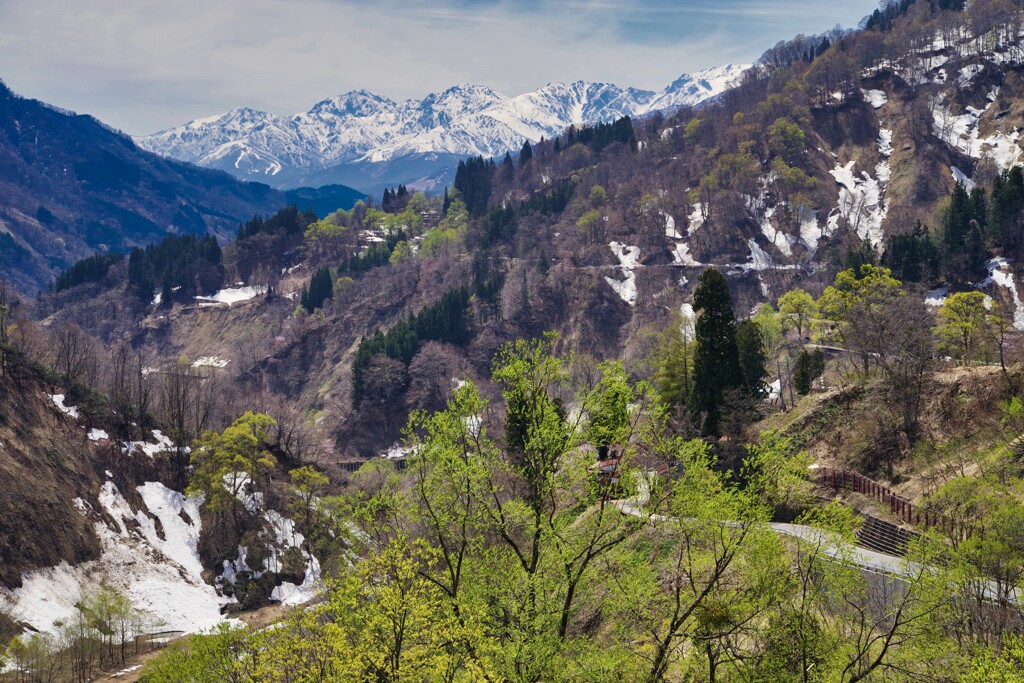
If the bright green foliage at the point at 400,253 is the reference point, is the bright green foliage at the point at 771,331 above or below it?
below

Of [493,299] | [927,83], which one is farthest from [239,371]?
[927,83]

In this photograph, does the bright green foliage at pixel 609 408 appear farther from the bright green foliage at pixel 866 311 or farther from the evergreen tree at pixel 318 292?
the evergreen tree at pixel 318 292

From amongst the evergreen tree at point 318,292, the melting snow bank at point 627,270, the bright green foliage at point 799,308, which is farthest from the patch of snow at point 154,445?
the evergreen tree at point 318,292

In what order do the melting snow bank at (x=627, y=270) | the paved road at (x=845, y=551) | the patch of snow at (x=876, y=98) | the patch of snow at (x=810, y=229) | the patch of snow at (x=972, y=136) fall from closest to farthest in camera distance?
the paved road at (x=845, y=551) < the melting snow bank at (x=627, y=270) < the patch of snow at (x=972, y=136) < the patch of snow at (x=810, y=229) < the patch of snow at (x=876, y=98)

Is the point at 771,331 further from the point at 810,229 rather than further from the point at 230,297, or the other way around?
the point at 230,297

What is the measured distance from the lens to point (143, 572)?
6825 centimetres

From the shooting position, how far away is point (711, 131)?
188250 mm

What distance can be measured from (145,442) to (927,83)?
167104 mm

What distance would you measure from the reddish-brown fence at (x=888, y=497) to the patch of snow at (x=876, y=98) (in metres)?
152

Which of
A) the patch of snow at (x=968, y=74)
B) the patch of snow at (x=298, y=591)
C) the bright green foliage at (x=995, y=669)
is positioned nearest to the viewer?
the bright green foliage at (x=995, y=669)

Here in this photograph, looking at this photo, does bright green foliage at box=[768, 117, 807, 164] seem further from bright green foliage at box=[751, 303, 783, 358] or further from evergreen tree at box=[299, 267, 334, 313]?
evergreen tree at box=[299, 267, 334, 313]

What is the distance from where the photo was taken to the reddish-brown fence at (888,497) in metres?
34.7

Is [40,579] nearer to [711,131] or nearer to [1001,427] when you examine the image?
[1001,427]

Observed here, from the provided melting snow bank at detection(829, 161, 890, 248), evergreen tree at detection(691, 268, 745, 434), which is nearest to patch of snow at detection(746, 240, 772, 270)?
melting snow bank at detection(829, 161, 890, 248)
